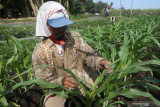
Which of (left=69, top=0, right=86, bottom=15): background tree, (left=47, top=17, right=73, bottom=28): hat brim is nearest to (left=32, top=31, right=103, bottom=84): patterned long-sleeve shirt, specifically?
(left=47, top=17, right=73, bottom=28): hat brim

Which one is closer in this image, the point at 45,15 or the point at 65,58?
the point at 45,15

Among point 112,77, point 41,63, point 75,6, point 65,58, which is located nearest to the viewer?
point 112,77

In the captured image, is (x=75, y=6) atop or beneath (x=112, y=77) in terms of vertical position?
atop

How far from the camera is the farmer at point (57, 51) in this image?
111 centimetres

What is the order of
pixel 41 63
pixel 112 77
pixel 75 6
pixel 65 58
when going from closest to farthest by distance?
1. pixel 112 77
2. pixel 41 63
3. pixel 65 58
4. pixel 75 6

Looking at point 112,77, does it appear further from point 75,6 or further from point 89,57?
point 75,6

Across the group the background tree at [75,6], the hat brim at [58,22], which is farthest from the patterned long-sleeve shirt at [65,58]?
the background tree at [75,6]

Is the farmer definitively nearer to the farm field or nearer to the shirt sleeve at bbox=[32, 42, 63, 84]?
the shirt sleeve at bbox=[32, 42, 63, 84]

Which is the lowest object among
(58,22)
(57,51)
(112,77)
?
(112,77)

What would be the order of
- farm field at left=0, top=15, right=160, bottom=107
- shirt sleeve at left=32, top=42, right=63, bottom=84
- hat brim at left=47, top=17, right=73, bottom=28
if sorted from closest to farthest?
farm field at left=0, top=15, right=160, bottom=107
hat brim at left=47, top=17, right=73, bottom=28
shirt sleeve at left=32, top=42, right=63, bottom=84

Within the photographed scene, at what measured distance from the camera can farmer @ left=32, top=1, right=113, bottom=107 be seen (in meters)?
1.11

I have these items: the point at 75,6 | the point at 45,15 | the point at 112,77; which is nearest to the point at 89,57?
the point at 112,77

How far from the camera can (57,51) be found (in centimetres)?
128

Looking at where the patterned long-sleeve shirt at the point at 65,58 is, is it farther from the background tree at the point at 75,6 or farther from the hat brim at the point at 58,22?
the background tree at the point at 75,6
